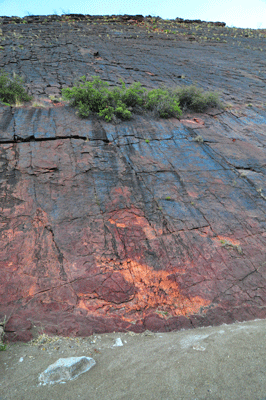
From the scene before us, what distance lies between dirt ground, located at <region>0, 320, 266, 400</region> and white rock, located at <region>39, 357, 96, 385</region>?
6 centimetres

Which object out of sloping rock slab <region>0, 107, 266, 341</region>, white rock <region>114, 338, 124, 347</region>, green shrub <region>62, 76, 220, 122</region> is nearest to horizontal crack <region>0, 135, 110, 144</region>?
sloping rock slab <region>0, 107, 266, 341</region>

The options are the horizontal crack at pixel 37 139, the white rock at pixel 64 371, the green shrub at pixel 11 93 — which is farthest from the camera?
the green shrub at pixel 11 93

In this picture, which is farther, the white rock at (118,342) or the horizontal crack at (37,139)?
the horizontal crack at (37,139)

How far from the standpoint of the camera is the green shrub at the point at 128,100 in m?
7.48

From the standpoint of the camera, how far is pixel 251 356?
109 inches

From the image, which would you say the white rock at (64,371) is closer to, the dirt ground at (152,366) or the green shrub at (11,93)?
the dirt ground at (152,366)

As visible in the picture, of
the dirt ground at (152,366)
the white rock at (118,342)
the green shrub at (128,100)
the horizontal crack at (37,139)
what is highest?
the green shrub at (128,100)

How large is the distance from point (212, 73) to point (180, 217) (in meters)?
10.7

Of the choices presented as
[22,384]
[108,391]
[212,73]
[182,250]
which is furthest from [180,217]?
[212,73]

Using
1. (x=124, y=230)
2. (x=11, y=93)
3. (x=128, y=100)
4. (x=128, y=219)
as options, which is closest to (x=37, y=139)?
(x=11, y=93)

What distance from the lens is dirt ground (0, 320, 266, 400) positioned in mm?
2348

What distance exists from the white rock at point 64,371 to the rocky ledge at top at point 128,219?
88 centimetres

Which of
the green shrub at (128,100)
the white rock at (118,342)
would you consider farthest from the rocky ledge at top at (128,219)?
the green shrub at (128,100)

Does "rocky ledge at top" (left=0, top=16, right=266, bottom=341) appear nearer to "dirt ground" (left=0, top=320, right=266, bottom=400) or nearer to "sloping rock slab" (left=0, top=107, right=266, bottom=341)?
"sloping rock slab" (left=0, top=107, right=266, bottom=341)
